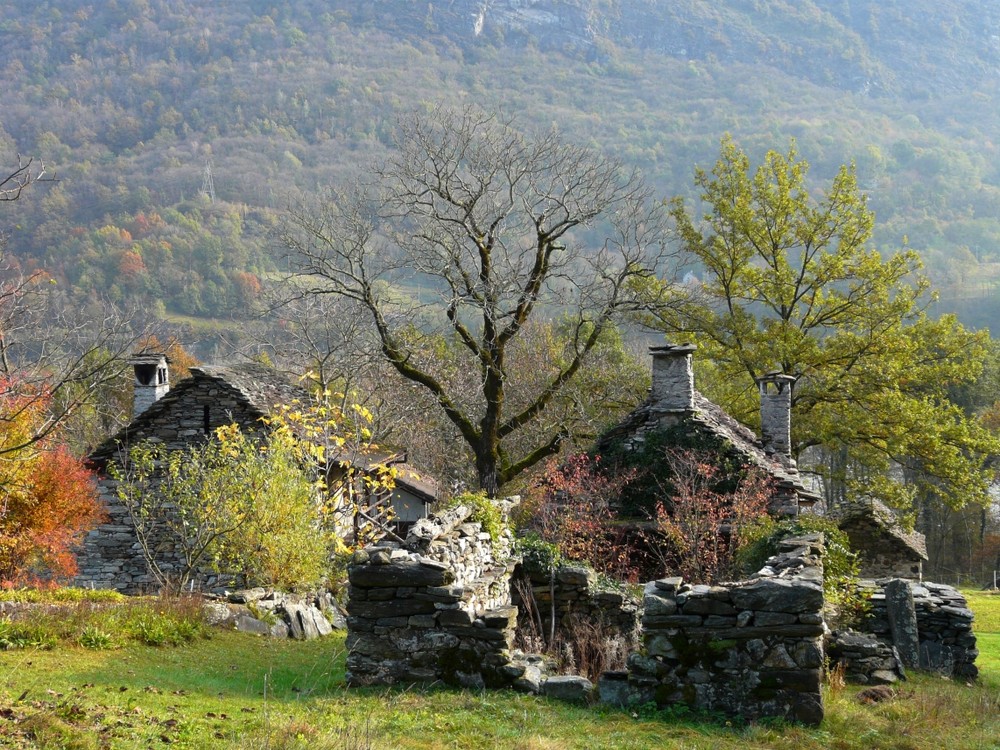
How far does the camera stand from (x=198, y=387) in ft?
71.1

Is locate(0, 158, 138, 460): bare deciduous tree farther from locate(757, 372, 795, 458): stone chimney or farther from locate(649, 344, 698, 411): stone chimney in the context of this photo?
locate(757, 372, 795, 458): stone chimney

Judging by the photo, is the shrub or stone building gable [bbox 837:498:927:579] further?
stone building gable [bbox 837:498:927:579]

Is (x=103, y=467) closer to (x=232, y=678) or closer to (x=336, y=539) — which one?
(x=336, y=539)

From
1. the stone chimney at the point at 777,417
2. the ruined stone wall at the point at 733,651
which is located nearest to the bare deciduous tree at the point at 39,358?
the ruined stone wall at the point at 733,651

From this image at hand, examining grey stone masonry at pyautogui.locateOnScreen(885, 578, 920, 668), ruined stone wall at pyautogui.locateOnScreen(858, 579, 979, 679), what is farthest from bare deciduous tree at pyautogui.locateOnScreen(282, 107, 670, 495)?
grey stone masonry at pyautogui.locateOnScreen(885, 578, 920, 668)

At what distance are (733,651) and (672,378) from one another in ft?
38.0

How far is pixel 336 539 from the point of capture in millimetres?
15539

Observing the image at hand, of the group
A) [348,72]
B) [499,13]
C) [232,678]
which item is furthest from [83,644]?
[499,13]

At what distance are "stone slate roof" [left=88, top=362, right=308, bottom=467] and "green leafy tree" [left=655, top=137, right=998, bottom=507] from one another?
1165cm

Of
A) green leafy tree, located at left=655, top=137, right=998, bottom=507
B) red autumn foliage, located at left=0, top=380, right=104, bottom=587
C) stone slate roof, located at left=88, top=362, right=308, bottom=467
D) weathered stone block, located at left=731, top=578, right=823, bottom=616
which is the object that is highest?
green leafy tree, located at left=655, top=137, right=998, bottom=507

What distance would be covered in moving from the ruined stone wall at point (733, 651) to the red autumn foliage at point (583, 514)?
5557 millimetres

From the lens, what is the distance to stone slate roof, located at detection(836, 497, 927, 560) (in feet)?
83.9

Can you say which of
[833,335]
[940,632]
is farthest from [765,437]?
[940,632]

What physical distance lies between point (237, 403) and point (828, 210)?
19.2 meters
